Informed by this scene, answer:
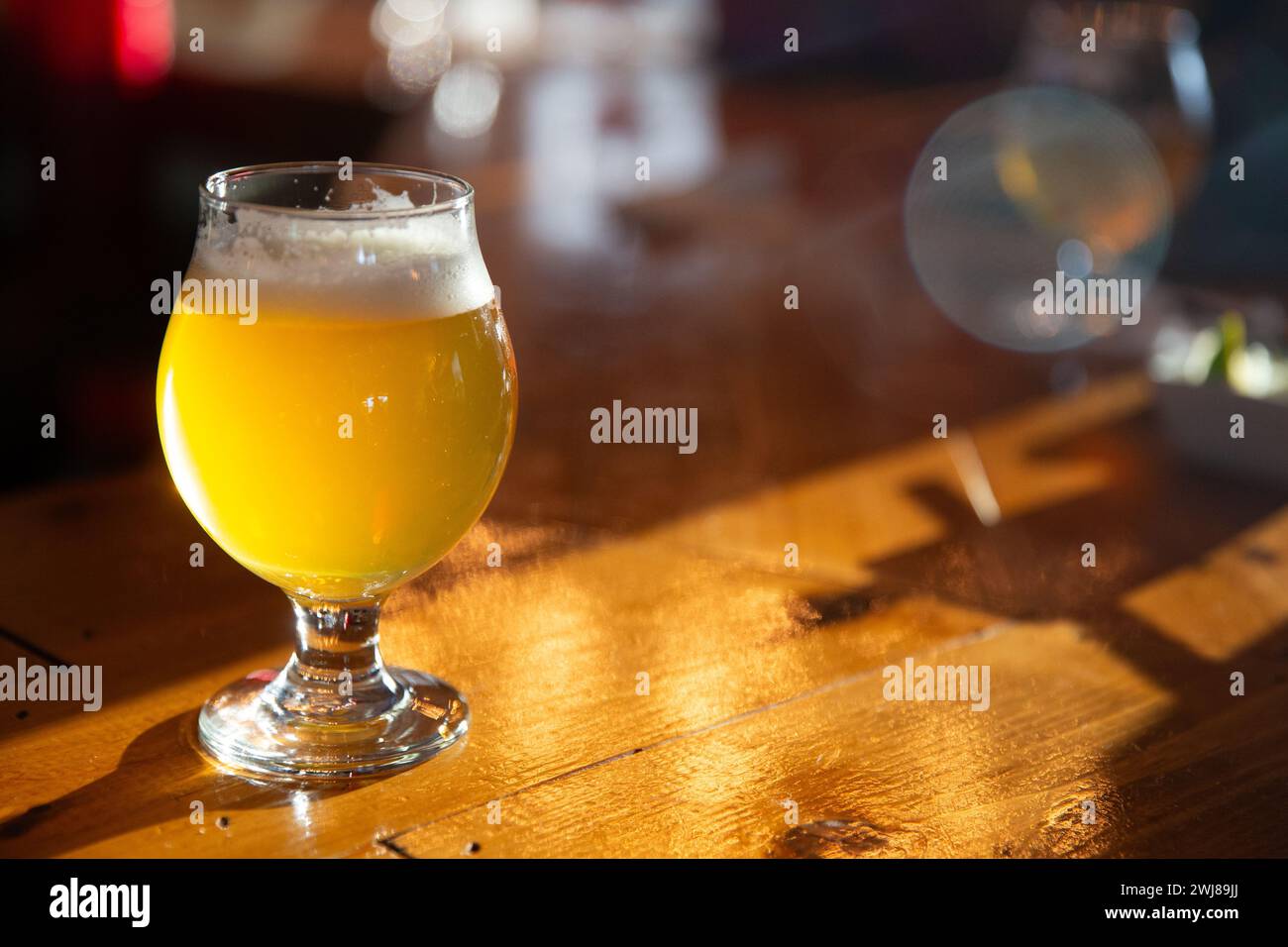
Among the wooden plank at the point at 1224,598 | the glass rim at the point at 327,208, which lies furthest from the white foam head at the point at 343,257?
the wooden plank at the point at 1224,598

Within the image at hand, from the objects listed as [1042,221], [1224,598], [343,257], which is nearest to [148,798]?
[343,257]

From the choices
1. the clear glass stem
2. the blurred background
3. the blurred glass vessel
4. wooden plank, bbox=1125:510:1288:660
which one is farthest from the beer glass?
the blurred glass vessel

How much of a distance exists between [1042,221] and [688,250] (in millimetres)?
615

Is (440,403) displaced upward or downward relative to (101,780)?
upward

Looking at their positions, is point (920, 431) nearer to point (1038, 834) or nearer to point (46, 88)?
point (1038, 834)

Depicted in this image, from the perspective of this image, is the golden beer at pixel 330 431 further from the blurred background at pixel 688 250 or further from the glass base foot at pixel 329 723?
the blurred background at pixel 688 250

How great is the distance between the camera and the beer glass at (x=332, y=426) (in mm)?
706

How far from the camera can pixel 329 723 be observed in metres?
0.74

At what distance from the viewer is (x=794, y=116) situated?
4.41 metres

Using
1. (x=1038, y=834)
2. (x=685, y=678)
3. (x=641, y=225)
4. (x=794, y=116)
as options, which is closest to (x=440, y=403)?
(x=685, y=678)
